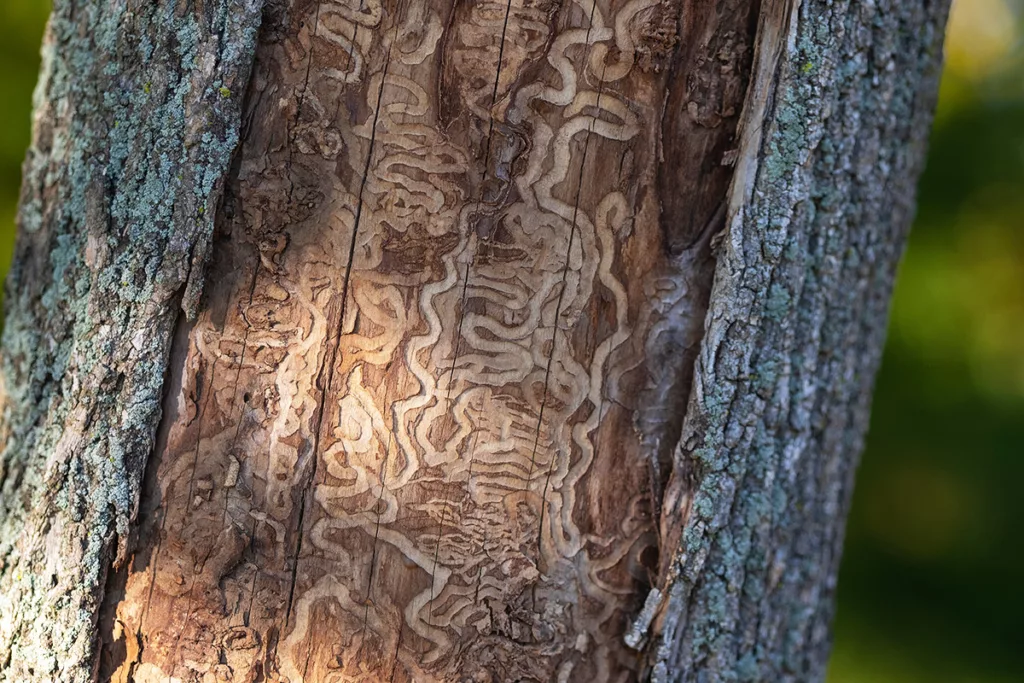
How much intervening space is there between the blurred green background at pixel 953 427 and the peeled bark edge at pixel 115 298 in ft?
9.03

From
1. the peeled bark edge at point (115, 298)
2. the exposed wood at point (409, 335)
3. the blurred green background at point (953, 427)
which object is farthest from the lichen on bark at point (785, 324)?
the blurred green background at point (953, 427)

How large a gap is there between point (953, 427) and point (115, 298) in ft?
9.71

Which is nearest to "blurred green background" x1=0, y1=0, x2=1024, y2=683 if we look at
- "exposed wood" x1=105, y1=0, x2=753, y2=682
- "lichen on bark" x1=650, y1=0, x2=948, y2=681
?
"lichen on bark" x1=650, y1=0, x2=948, y2=681

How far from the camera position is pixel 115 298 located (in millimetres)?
1021

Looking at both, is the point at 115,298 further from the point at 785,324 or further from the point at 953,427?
the point at 953,427

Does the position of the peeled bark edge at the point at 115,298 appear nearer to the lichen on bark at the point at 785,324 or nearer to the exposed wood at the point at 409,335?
the exposed wood at the point at 409,335

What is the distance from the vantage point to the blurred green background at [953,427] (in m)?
2.94

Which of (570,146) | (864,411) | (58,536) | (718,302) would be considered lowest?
(58,536)

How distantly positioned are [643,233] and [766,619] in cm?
58

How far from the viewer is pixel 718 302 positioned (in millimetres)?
1079

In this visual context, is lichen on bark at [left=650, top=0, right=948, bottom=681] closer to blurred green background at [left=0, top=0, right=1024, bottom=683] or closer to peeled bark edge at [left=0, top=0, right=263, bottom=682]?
peeled bark edge at [left=0, top=0, right=263, bottom=682]

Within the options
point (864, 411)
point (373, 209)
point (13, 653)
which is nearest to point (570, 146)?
point (373, 209)

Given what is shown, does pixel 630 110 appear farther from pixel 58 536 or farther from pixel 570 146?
pixel 58 536

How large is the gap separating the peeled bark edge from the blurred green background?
2.75 m
